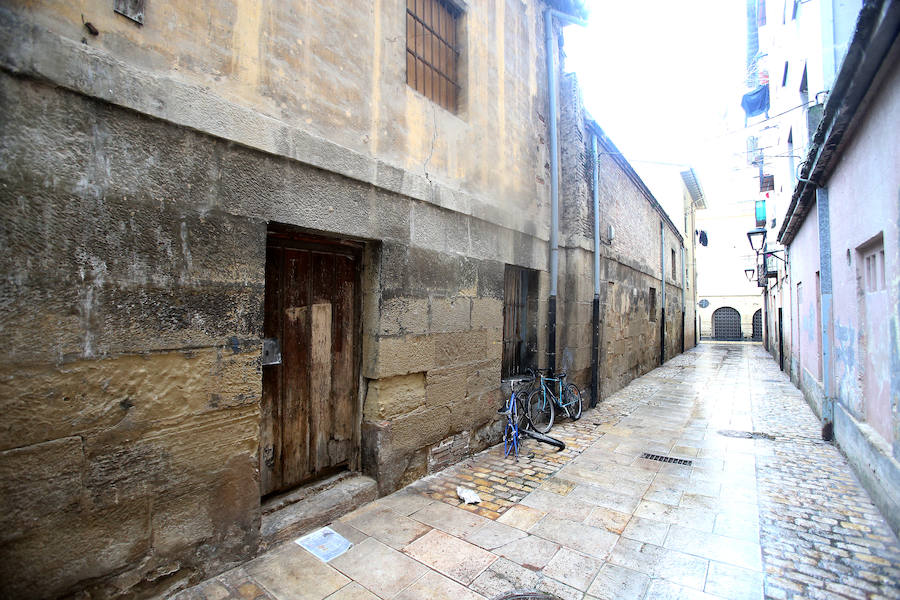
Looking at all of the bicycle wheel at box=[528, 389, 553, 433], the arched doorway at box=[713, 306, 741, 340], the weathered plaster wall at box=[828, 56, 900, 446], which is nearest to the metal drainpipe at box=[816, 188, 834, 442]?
the weathered plaster wall at box=[828, 56, 900, 446]

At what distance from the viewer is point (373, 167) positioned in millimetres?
3740

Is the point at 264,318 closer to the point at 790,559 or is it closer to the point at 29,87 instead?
the point at 29,87

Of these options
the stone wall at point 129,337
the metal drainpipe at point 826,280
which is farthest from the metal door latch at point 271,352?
the metal drainpipe at point 826,280

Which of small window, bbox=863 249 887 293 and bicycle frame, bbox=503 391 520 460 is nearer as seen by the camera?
small window, bbox=863 249 887 293

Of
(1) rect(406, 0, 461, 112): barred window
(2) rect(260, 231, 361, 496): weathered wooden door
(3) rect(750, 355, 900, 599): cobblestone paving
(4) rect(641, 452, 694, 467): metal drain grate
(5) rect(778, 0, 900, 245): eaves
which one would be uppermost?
(1) rect(406, 0, 461, 112): barred window

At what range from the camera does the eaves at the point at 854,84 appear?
2922 millimetres

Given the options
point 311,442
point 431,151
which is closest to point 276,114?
point 431,151

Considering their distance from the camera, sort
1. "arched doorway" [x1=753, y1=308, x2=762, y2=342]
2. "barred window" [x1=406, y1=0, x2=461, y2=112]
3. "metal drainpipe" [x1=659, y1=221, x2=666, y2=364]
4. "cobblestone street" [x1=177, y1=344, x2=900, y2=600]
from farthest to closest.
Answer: "arched doorway" [x1=753, y1=308, x2=762, y2=342] → "metal drainpipe" [x1=659, y1=221, x2=666, y2=364] → "barred window" [x1=406, y1=0, x2=461, y2=112] → "cobblestone street" [x1=177, y1=344, x2=900, y2=600]

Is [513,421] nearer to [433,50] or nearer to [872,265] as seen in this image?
[872,265]

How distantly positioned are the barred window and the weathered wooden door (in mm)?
2045

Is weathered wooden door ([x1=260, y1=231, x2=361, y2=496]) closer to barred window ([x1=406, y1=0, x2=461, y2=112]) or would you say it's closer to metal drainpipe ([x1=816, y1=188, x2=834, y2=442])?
barred window ([x1=406, y1=0, x2=461, y2=112])

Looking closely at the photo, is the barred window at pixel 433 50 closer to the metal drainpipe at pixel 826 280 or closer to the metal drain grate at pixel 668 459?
the metal drain grate at pixel 668 459

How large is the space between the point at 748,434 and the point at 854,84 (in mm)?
4555

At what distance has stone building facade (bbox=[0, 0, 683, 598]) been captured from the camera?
2.08 meters
